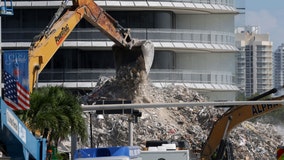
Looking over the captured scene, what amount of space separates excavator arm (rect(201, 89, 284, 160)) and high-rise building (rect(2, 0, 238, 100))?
20.8 metres

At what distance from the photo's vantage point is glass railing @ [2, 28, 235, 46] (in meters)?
82.0

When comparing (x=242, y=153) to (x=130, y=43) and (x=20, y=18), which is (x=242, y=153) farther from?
(x=20, y=18)

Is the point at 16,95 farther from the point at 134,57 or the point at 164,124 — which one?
the point at 164,124

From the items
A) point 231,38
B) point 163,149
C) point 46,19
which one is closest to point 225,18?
point 231,38

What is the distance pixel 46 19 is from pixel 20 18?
1600 millimetres

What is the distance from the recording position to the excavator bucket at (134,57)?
68.2 meters

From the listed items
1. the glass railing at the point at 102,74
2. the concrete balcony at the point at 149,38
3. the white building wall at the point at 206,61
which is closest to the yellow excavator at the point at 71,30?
the glass railing at the point at 102,74

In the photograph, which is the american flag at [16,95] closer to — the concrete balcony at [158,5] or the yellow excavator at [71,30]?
the yellow excavator at [71,30]

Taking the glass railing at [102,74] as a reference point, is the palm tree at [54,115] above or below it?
below

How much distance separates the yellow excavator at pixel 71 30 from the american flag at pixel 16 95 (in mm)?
17818

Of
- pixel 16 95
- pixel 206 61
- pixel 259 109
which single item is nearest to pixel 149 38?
pixel 206 61

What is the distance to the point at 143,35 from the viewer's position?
82500mm

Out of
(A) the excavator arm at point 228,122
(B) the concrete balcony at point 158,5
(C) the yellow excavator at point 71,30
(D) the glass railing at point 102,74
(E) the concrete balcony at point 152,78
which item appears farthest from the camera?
(D) the glass railing at point 102,74

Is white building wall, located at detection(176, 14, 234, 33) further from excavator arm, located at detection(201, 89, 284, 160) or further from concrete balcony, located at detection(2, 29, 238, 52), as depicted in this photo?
excavator arm, located at detection(201, 89, 284, 160)
